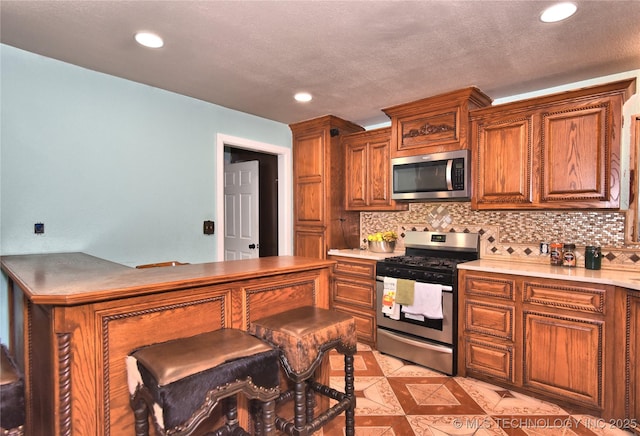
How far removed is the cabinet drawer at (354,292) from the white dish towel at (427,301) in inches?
19.8

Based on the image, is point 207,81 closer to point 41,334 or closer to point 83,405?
point 41,334

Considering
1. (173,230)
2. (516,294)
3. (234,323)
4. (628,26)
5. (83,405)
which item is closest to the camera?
(83,405)

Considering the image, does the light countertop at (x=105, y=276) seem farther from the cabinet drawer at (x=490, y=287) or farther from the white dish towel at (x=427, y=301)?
the cabinet drawer at (x=490, y=287)

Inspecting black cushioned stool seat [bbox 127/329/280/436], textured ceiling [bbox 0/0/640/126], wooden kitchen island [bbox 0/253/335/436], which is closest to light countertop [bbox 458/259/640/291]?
textured ceiling [bbox 0/0/640/126]

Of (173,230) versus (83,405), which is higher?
(173,230)

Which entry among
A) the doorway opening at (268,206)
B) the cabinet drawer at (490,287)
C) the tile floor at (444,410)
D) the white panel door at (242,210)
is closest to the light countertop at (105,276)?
the tile floor at (444,410)

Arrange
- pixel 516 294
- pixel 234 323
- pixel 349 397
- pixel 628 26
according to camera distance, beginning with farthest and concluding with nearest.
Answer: pixel 516 294 → pixel 628 26 → pixel 349 397 → pixel 234 323

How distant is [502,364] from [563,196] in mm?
1336

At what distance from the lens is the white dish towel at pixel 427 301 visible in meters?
2.84

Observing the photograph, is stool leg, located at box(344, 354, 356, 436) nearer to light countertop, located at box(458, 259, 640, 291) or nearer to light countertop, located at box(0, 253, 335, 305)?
light countertop, located at box(0, 253, 335, 305)

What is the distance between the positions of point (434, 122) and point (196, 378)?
285 cm

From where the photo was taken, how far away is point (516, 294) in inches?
99.0

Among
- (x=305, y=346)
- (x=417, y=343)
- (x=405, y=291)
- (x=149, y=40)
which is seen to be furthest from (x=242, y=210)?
(x=305, y=346)

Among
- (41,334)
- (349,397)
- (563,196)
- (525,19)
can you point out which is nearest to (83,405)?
(41,334)
